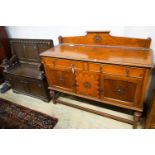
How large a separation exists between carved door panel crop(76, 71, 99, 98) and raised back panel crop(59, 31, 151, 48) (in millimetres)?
499

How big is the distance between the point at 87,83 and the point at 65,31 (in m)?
0.91

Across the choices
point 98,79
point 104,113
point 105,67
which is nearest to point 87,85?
point 98,79

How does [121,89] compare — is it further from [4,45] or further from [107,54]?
[4,45]

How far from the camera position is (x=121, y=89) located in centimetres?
152

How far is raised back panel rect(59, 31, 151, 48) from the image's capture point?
1.59 m

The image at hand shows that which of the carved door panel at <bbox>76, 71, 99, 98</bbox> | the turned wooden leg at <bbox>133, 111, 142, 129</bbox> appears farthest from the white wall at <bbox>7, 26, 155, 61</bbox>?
the turned wooden leg at <bbox>133, 111, 142, 129</bbox>

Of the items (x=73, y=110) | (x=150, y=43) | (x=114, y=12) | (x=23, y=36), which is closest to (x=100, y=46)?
(x=114, y=12)

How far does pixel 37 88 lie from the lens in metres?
2.27

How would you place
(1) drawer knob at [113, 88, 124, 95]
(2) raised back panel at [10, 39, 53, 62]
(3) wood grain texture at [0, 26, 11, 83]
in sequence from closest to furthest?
(1) drawer knob at [113, 88, 124, 95], (2) raised back panel at [10, 39, 53, 62], (3) wood grain texture at [0, 26, 11, 83]

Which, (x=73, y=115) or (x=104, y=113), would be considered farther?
(x=73, y=115)

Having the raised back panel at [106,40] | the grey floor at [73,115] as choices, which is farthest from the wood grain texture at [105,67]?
the grey floor at [73,115]

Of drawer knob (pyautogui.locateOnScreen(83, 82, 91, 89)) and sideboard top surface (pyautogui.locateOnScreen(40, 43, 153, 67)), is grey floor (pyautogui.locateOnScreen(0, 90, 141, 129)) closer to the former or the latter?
drawer knob (pyautogui.locateOnScreen(83, 82, 91, 89))

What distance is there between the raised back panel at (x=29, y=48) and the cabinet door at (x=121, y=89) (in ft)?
3.94

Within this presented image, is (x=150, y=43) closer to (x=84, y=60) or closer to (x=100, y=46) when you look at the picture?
(x=100, y=46)
